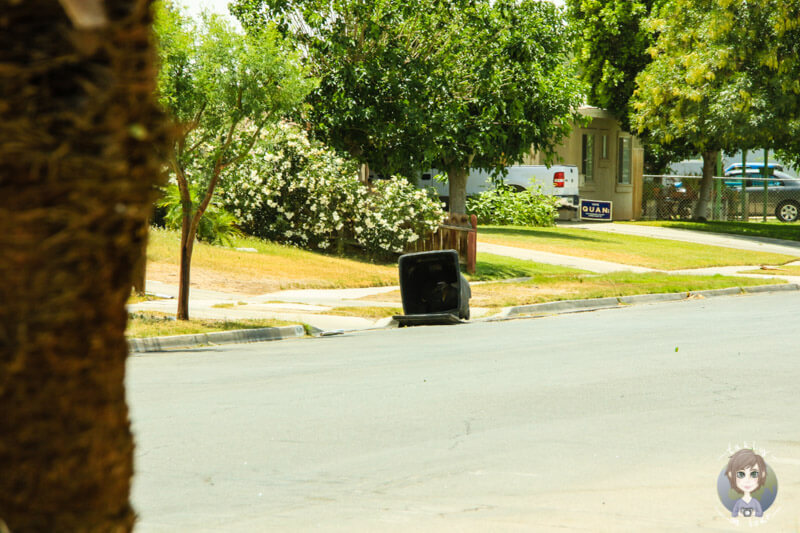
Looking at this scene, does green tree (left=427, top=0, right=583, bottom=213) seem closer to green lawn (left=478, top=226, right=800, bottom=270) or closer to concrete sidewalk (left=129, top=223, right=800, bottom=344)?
green lawn (left=478, top=226, right=800, bottom=270)

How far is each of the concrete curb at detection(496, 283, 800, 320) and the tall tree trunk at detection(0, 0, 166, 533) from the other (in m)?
14.6

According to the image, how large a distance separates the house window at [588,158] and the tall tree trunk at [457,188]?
34.9ft

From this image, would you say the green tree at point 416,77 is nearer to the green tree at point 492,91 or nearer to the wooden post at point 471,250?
the green tree at point 492,91

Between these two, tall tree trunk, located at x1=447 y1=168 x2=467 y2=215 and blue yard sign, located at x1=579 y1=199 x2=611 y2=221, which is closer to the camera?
tall tree trunk, located at x1=447 y1=168 x2=467 y2=215

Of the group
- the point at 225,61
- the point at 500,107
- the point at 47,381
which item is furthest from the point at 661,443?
the point at 500,107

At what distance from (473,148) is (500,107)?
1.46m

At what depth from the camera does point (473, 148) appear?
1184 inches

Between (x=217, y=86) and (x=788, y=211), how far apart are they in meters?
39.1

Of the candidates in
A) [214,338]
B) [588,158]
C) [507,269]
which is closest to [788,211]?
[588,158]

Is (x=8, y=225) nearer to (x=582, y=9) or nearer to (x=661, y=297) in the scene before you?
(x=661, y=297)

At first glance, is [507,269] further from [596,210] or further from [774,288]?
[596,210]

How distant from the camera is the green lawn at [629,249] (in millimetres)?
27639

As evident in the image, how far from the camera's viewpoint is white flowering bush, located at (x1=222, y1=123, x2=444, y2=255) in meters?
24.4

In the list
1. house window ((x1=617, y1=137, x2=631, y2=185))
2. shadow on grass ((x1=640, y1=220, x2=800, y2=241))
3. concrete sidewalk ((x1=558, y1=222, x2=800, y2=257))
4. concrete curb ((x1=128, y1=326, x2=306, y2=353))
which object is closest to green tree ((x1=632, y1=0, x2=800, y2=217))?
shadow on grass ((x1=640, y1=220, x2=800, y2=241))
